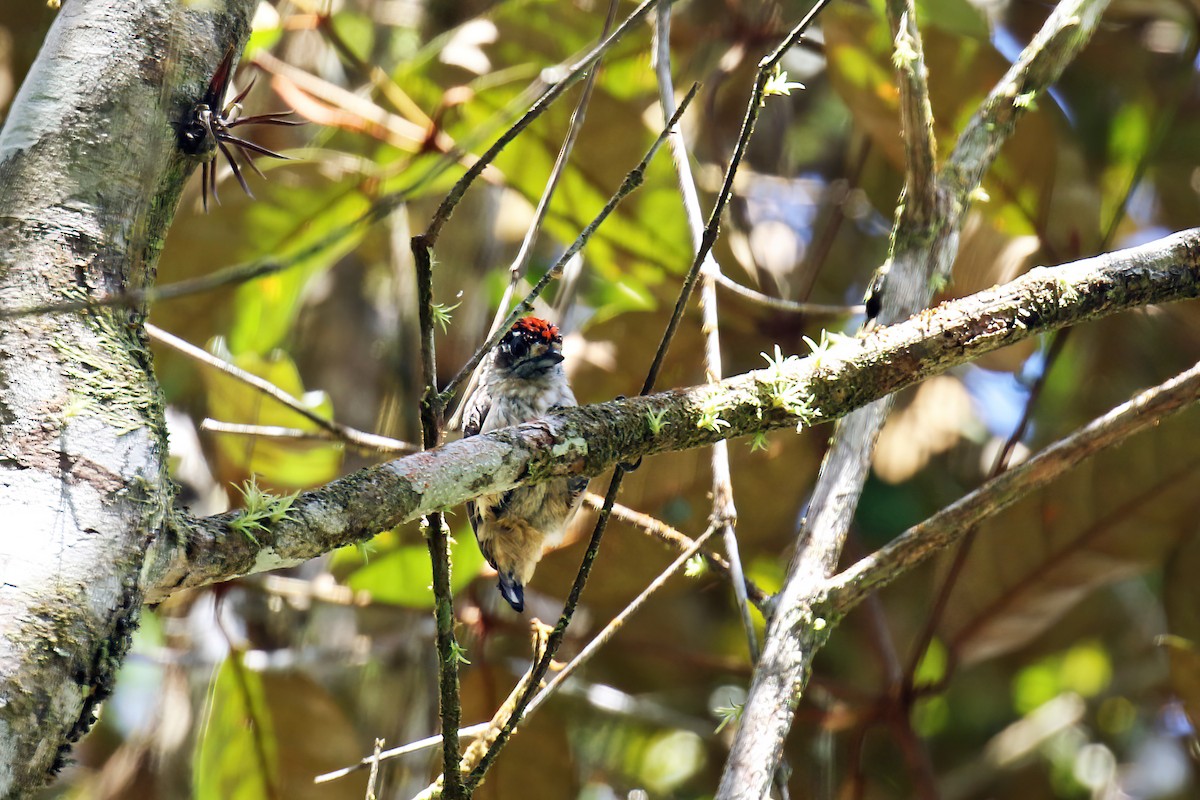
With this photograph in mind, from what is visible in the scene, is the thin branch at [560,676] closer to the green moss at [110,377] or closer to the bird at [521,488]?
the green moss at [110,377]

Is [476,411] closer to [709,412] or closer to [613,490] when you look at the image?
[613,490]

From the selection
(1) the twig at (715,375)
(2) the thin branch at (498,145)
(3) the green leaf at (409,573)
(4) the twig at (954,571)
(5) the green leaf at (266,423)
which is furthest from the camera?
(3) the green leaf at (409,573)

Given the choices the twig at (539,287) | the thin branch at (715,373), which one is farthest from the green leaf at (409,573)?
the twig at (539,287)

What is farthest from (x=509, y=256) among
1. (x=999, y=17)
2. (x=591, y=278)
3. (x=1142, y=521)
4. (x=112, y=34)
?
(x=112, y=34)

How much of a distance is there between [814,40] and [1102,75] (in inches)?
49.0

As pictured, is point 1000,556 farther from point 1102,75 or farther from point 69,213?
point 69,213

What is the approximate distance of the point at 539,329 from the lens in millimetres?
3953

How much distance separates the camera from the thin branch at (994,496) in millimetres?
2295

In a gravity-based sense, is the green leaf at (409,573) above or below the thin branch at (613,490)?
above

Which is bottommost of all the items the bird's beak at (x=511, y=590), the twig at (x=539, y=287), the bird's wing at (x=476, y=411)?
the twig at (x=539, y=287)

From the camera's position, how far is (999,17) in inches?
185

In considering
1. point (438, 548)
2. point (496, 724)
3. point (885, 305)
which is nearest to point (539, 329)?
point (885, 305)

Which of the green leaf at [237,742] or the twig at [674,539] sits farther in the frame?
the green leaf at [237,742]

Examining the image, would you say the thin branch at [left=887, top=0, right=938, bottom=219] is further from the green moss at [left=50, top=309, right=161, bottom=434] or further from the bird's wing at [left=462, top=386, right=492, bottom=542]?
the bird's wing at [left=462, top=386, right=492, bottom=542]
